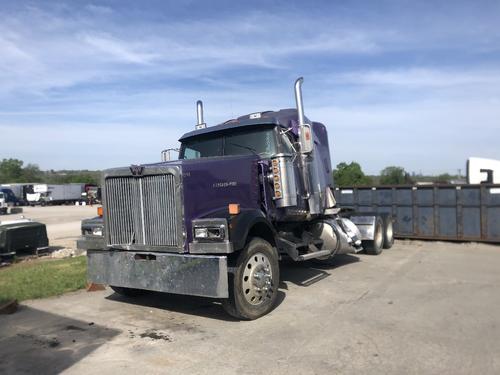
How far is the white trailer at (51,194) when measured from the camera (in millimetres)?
63750

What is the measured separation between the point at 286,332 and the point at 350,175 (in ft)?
71.8

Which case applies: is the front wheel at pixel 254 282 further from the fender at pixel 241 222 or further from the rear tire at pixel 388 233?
the rear tire at pixel 388 233

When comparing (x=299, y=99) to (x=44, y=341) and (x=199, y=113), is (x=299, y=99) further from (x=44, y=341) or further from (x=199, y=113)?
(x=44, y=341)

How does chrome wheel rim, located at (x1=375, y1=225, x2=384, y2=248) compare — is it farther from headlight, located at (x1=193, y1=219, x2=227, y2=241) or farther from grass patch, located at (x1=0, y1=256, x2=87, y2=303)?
headlight, located at (x1=193, y1=219, x2=227, y2=241)

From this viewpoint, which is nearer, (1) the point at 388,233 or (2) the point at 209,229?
(2) the point at 209,229

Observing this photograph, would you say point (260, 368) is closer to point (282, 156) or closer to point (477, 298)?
point (282, 156)

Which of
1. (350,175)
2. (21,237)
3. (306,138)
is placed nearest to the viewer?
(306,138)

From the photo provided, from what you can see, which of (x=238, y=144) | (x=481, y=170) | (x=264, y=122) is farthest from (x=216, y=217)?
(x=481, y=170)

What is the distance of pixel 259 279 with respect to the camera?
6227 millimetres

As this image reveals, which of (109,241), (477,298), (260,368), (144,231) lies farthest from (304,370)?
(477,298)

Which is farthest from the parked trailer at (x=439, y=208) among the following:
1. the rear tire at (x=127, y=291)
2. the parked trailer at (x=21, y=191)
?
the parked trailer at (x=21, y=191)

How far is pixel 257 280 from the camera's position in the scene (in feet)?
20.3

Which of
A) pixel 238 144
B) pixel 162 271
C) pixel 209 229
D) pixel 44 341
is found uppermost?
pixel 238 144

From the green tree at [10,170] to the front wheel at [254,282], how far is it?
119m
